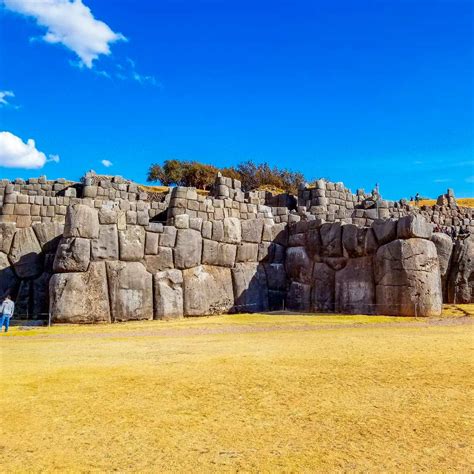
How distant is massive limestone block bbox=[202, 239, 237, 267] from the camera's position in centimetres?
1591

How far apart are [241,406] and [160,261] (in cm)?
1036

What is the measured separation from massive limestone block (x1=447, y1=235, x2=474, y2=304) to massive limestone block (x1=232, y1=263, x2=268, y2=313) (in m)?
6.93

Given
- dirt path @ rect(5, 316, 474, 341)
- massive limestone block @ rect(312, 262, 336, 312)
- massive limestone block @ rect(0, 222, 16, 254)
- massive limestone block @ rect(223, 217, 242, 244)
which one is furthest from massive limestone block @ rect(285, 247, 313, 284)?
massive limestone block @ rect(0, 222, 16, 254)

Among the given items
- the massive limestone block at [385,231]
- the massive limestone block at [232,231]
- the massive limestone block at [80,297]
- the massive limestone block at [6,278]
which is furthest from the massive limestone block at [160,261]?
the massive limestone block at [385,231]

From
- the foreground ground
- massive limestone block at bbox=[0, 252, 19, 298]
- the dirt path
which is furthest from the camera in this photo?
massive limestone block at bbox=[0, 252, 19, 298]

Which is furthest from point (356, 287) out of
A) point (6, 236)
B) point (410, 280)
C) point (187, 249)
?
point (6, 236)

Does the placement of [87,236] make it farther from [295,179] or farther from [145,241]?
[295,179]

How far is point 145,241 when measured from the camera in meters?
14.7

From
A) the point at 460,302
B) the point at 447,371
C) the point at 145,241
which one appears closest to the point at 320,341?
the point at 447,371

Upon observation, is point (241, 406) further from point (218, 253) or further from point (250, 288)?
point (250, 288)

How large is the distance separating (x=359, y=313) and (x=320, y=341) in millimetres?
5823

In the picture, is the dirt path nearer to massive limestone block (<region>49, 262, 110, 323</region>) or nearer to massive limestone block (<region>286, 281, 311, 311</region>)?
massive limestone block (<region>49, 262, 110, 323</region>)

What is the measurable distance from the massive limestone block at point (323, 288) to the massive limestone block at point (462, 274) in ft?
16.3

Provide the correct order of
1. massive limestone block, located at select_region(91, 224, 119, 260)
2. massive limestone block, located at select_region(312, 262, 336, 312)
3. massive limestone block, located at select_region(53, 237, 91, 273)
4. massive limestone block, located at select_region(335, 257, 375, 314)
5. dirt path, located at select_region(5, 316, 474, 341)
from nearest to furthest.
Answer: dirt path, located at select_region(5, 316, 474, 341)
massive limestone block, located at select_region(53, 237, 91, 273)
massive limestone block, located at select_region(91, 224, 119, 260)
massive limestone block, located at select_region(335, 257, 375, 314)
massive limestone block, located at select_region(312, 262, 336, 312)
